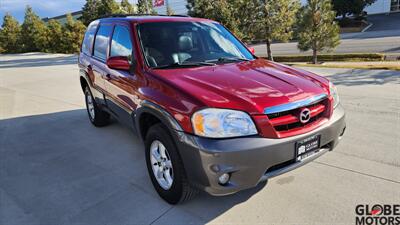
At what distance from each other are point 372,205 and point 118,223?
2379 millimetres

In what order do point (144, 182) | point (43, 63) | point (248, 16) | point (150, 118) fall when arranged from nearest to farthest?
1. point (150, 118)
2. point (144, 182)
3. point (248, 16)
4. point (43, 63)

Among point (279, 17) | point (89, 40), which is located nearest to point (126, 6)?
point (279, 17)

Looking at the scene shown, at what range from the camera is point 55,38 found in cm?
3244

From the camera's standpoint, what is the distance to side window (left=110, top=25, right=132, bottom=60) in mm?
3588

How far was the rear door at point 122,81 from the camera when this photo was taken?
3.42 m

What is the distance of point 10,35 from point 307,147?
160ft

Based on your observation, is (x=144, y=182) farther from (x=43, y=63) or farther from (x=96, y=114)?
(x=43, y=63)

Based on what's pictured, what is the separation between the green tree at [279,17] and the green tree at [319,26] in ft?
1.72

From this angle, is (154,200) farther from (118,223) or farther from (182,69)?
(182,69)

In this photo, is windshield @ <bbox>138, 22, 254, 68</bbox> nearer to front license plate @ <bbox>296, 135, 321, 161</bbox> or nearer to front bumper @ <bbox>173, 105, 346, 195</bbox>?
front bumper @ <bbox>173, 105, 346, 195</bbox>

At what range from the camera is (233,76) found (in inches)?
117

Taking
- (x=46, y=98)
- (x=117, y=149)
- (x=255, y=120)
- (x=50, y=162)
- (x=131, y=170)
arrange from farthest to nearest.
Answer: (x=46, y=98) < (x=117, y=149) < (x=50, y=162) < (x=131, y=170) < (x=255, y=120)

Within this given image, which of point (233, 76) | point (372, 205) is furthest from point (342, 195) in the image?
point (233, 76)

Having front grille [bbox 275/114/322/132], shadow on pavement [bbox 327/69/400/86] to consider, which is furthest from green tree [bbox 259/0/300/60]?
Result: front grille [bbox 275/114/322/132]
